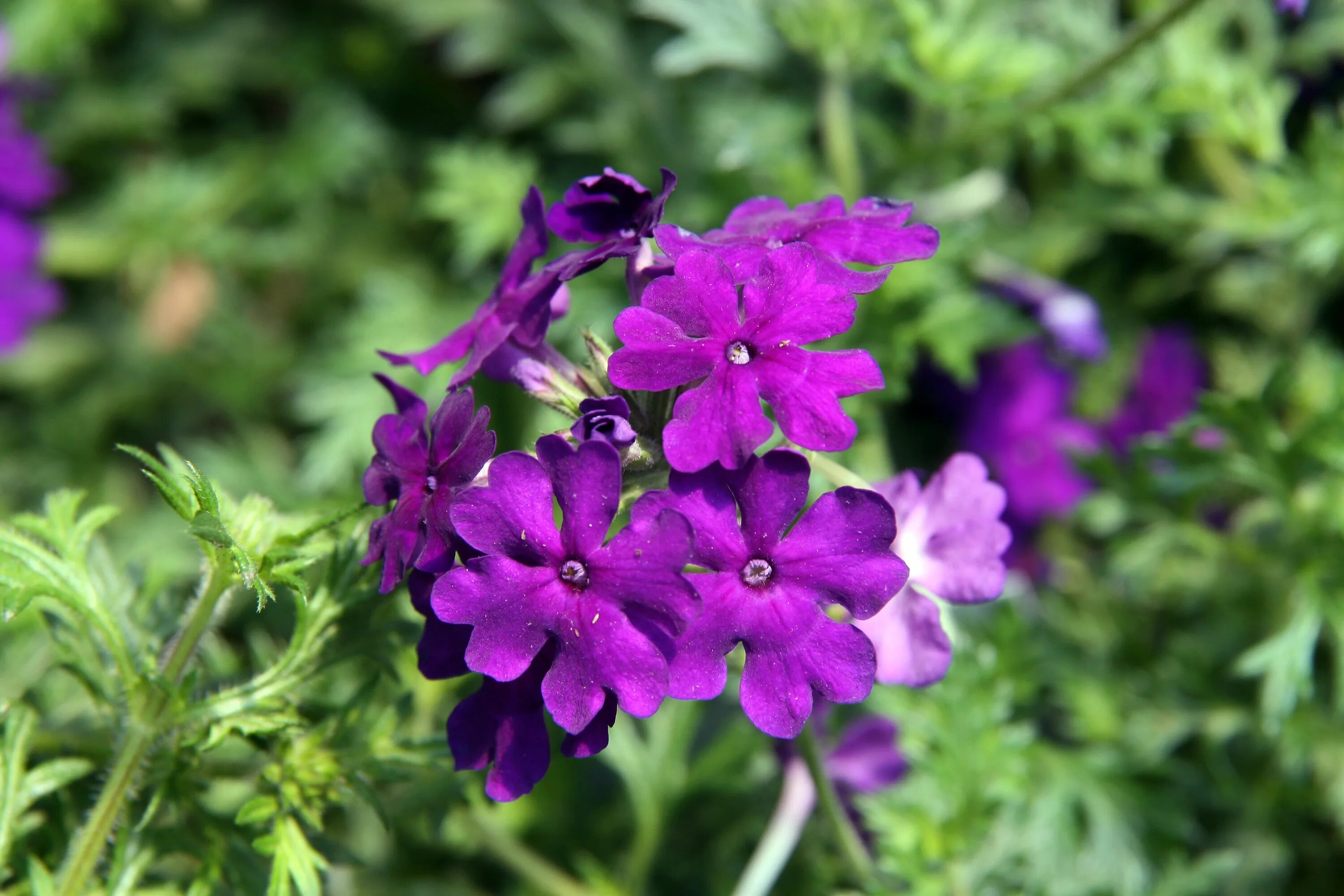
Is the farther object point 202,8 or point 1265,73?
point 202,8

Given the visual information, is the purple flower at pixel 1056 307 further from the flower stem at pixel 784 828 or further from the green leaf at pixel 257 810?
the green leaf at pixel 257 810

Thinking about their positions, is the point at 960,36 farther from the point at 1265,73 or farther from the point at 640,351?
the point at 640,351

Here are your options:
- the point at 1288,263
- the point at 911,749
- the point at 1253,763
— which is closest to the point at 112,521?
the point at 911,749

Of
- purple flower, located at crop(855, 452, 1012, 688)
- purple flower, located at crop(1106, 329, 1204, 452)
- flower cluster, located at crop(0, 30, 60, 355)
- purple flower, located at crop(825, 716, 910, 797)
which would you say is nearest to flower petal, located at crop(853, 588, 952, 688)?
purple flower, located at crop(855, 452, 1012, 688)

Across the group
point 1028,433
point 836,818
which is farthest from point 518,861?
point 1028,433

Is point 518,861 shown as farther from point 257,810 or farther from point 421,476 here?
point 421,476

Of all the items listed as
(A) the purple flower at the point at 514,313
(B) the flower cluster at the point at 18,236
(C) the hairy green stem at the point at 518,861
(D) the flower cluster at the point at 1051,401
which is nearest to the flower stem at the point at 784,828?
(C) the hairy green stem at the point at 518,861
